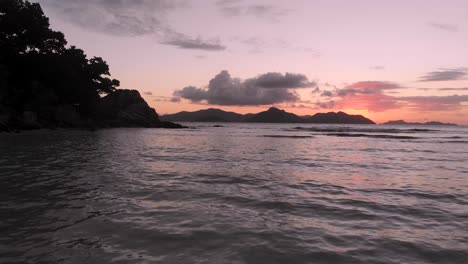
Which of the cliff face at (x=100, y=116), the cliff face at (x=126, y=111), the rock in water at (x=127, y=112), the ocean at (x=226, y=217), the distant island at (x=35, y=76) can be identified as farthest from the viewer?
the rock in water at (x=127, y=112)

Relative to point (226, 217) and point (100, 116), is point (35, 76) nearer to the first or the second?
point (100, 116)

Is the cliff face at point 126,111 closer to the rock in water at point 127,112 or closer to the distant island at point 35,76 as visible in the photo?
the rock in water at point 127,112

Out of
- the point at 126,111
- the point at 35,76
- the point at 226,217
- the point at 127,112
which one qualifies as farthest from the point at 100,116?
the point at 226,217

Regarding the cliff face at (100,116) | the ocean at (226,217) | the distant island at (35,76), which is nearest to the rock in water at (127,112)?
the cliff face at (100,116)

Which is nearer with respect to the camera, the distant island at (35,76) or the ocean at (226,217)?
the ocean at (226,217)

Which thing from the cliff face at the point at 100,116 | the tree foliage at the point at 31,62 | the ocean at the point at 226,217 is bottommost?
the ocean at the point at 226,217

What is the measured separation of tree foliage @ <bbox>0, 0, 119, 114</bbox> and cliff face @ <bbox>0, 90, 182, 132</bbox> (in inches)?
109

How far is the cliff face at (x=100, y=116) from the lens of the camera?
48.2 m

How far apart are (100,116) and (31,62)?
33.3 metres

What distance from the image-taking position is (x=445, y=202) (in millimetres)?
11180

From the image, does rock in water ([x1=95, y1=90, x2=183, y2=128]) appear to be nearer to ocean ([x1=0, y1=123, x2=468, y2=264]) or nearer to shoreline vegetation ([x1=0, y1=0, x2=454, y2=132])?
shoreline vegetation ([x1=0, y1=0, x2=454, y2=132])

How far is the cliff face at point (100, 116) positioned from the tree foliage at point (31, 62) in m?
2.76

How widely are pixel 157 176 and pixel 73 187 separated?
3984 millimetres

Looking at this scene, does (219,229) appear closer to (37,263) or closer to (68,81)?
(37,263)
